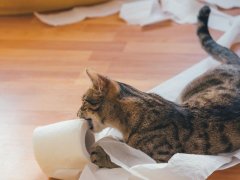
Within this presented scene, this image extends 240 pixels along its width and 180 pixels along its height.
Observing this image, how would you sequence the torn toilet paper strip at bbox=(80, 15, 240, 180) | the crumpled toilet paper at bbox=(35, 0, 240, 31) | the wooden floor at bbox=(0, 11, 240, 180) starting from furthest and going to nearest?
the crumpled toilet paper at bbox=(35, 0, 240, 31)
the wooden floor at bbox=(0, 11, 240, 180)
the torn toilet paper strip at bbox=(80, 15, 240, 180)

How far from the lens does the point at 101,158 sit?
131 centimetres

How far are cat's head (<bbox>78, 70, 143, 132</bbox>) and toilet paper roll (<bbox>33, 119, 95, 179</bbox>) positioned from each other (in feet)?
0.16

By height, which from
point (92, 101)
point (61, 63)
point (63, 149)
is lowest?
point (61, 63)

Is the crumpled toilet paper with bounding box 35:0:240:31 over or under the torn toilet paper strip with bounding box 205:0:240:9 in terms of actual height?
under

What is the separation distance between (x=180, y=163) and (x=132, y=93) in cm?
24

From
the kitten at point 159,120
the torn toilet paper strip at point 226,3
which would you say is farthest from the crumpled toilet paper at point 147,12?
the kitten at point 159,120

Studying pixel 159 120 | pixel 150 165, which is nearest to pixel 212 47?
pixel 159 120

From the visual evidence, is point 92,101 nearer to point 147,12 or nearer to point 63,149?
point 63,149

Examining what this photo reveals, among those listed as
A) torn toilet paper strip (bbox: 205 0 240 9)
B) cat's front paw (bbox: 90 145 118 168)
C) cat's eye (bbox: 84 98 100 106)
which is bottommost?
cat's front paw (bbox: 90 145 118 168)

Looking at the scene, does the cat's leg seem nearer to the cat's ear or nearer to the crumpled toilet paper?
the cat's ear

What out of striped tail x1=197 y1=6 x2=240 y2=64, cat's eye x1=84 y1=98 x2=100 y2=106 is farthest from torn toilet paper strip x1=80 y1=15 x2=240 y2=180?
striped tail x1=197 y1=6 x2=240 y2=64

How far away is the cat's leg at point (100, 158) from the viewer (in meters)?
1.31

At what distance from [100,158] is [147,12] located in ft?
3.58

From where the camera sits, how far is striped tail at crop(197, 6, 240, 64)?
160 cm
